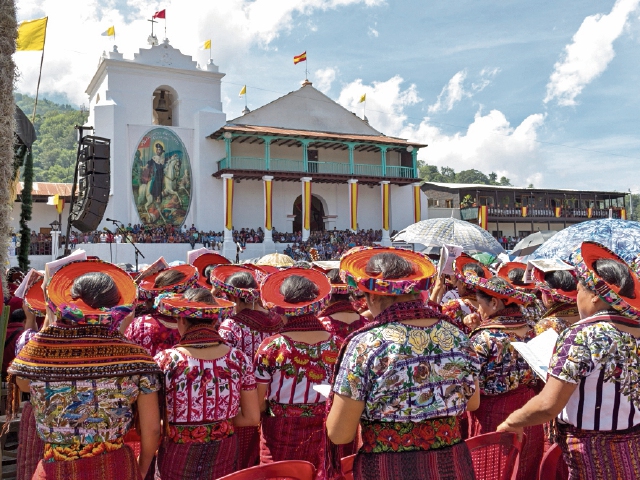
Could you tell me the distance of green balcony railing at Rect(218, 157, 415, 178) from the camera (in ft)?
86.2

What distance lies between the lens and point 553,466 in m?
2.64

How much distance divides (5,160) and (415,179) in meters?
26.3

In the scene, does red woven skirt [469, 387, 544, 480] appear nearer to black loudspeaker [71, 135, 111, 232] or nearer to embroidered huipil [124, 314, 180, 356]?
embroidered huipil [124, 314, 180, 356]

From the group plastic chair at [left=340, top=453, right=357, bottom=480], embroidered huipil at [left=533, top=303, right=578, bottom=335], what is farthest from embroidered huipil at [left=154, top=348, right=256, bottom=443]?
embroidered huipil at [left=533, top=303, right=578, bottom=335]

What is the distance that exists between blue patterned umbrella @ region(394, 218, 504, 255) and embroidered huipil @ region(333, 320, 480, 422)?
649cm

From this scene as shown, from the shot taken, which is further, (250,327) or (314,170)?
(314,170)

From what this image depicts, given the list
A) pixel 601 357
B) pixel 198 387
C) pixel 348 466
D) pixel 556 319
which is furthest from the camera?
pixel 556 319

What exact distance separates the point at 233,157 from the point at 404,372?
25.0 meters

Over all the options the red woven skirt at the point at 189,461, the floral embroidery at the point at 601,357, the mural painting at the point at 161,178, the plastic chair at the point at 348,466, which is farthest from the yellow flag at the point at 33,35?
the mural painting at the point at 161,178

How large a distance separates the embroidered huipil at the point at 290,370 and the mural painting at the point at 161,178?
22.6m

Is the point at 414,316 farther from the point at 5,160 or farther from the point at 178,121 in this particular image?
the point at 178,121

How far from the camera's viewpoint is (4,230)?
4371mm

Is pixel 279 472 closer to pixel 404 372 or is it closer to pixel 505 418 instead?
pixel 404 372

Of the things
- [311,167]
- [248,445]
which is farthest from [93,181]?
[311,167]
